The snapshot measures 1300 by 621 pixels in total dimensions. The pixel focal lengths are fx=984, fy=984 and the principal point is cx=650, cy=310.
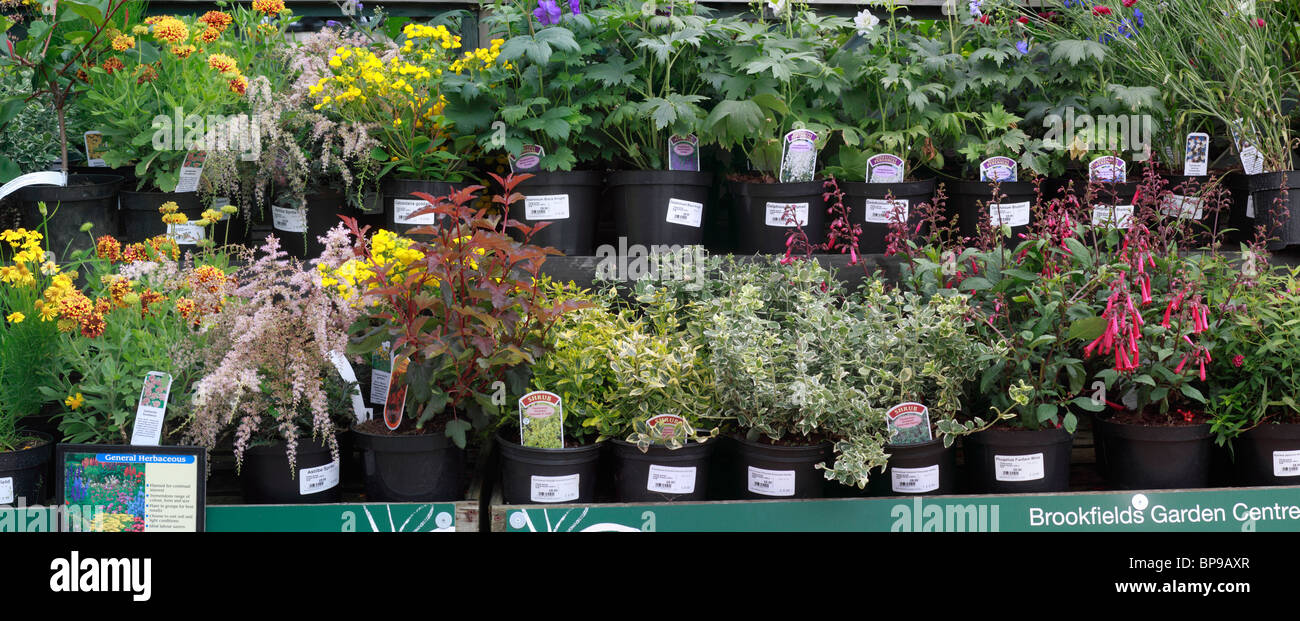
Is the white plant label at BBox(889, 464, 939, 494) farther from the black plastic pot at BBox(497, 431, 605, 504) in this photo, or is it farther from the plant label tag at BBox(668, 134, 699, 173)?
the plant label tag at BBox(668, 134, 699, 173)

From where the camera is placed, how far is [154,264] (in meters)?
2.10

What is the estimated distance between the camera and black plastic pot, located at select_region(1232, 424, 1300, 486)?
2.10m

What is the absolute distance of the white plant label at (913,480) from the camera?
2055 millimetres

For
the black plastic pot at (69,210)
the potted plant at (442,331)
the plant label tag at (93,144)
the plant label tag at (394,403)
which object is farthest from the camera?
the plant label tag at (93,144)

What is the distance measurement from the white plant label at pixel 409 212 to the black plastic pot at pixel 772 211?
2.65 ft

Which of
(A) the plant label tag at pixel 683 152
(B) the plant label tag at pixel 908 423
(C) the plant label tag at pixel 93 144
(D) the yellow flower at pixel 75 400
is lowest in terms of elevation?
(B) the plant label tag at pixel 908 423

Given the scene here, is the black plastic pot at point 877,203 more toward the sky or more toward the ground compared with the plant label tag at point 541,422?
more toward the sky

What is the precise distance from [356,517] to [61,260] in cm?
117

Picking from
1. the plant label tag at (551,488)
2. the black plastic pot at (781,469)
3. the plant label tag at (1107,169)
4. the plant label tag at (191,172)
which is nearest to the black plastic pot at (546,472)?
the plant label tag at (551,488)

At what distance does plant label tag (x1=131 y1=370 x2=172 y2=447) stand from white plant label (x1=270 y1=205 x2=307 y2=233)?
25.5 inches

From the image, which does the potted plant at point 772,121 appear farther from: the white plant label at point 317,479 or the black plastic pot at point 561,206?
the white plant label at point 317,479

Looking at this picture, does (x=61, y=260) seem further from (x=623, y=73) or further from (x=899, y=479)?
(x=899, y=479)

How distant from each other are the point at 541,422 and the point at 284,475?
0.56 metres

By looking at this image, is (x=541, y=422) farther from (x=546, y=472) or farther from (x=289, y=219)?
(x=289, y=219)
